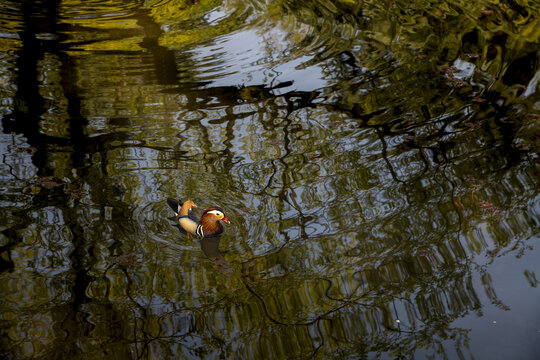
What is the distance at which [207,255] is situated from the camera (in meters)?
4.81

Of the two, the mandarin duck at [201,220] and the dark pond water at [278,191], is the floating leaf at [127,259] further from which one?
the mandarin duck at [201,220]

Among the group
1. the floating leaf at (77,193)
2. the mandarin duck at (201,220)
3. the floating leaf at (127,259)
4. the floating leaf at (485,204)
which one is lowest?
the floating leaf at (127,259)

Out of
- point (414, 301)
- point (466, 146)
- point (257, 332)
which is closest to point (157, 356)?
point (257, 332)

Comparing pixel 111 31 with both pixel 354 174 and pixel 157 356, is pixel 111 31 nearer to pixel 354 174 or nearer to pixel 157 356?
pixel 354 174

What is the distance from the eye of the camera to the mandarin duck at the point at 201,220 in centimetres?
495

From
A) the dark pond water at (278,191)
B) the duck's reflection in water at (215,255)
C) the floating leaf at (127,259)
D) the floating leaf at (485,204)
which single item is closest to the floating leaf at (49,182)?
the dark pond water at (278,191)

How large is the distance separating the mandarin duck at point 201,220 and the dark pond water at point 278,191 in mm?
106

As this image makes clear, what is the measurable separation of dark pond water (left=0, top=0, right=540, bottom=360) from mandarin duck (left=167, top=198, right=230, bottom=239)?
11 cm

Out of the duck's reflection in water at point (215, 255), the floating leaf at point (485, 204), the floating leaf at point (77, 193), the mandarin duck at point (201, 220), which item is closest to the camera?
the duck's reflection in water at point (215, 255)

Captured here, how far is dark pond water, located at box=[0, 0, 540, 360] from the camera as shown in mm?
4078

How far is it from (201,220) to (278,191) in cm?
90

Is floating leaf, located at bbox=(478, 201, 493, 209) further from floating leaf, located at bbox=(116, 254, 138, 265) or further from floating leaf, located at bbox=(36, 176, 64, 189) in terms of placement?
floating leaf, located at bbox=(36, 176, 64, 189)

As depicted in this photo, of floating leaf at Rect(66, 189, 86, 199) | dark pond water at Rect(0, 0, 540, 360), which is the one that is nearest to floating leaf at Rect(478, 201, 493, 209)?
dark pond water at Rect(0, 0, 540, 360)

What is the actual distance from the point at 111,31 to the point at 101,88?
2570 millimetres
